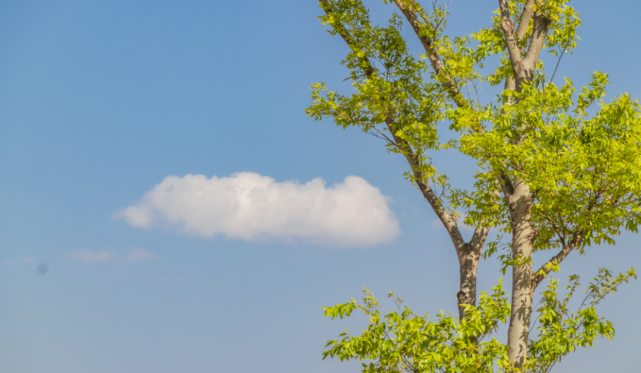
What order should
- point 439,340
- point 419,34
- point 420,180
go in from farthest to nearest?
point 419,34
point 420,180
point 439,340

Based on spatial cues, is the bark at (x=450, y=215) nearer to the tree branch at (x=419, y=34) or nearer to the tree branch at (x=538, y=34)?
the tree branch at (x=419, y=34)

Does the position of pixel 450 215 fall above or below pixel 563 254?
above

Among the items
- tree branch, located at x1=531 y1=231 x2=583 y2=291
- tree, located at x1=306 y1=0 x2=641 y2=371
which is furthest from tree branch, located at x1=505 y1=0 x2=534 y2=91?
tree branch, located at x1=531 y1=231 x2=583 y2=291

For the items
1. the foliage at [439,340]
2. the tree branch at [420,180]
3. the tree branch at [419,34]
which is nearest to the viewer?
the foliage at [439,340]

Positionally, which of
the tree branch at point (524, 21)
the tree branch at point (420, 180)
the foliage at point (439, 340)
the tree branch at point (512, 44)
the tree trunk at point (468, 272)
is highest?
the tree branch at point (524, 21)

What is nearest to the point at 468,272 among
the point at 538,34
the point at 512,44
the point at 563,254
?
the point at 563,254

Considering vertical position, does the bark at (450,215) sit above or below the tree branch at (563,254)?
above

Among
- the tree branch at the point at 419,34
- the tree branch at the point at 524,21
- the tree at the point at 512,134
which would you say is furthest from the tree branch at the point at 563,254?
the tree branch at the point at 419,34

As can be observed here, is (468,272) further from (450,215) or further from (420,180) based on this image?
(420,180)

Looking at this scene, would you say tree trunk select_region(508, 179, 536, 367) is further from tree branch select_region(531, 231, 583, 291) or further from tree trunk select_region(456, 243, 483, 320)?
tree trunk select_region(456, 243, 483, 320)

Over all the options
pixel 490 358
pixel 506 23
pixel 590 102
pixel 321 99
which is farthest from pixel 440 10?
pixel 490 358

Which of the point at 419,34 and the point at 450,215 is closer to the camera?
the point at 450,215

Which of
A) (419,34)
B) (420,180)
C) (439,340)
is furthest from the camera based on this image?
(419,34)

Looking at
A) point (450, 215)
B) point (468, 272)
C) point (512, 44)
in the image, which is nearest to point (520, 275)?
point (468, 272)
